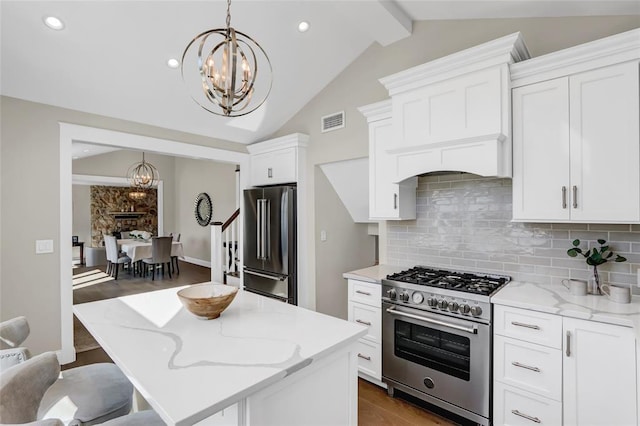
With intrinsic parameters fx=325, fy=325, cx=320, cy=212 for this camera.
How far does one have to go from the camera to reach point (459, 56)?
237 centimetres

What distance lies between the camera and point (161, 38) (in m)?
2.84

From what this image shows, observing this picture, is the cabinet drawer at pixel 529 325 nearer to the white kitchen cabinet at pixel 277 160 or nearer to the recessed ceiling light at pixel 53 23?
the white kitchen cabinet at pixel 277 160

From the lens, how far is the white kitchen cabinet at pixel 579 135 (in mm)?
1910

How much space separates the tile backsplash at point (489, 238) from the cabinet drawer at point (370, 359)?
0.91 metres

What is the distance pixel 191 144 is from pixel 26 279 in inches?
83.6

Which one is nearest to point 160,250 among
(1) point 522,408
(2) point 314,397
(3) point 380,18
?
(3) point 380,18

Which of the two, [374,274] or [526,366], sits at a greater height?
[374,274]

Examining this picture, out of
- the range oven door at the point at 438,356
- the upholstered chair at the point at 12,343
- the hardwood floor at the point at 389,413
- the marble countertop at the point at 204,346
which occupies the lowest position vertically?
the hardwood floor at the point at 389,413

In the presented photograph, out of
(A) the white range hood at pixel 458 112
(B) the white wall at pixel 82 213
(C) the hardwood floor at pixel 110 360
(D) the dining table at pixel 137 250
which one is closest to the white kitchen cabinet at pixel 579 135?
(A) the white range hood at pixel 458 112

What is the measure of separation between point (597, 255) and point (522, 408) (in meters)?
1.10

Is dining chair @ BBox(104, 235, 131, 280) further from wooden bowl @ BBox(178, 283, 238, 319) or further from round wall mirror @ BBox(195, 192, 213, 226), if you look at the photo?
wooden bowl @ BBox(178, 283, 238, 319)

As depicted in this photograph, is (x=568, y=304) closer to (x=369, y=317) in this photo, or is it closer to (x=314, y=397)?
(x=369, y=317)

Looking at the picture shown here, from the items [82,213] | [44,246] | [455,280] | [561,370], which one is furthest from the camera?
[82,213]

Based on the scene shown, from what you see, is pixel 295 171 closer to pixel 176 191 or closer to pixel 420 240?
pixel 420 240
